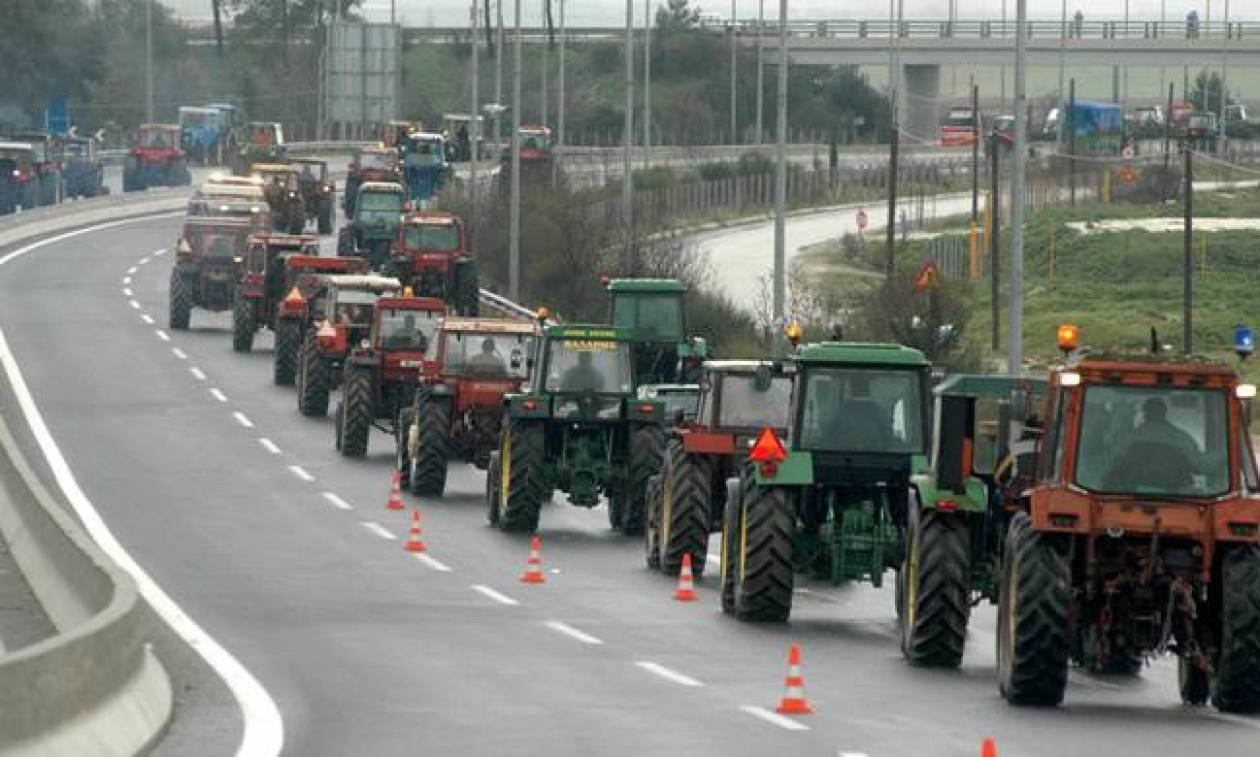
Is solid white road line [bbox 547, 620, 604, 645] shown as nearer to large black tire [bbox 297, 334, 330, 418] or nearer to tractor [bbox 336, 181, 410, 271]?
large black tire [bbox 297, 334, 330, 418]

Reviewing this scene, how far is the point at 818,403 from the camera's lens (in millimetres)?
27672

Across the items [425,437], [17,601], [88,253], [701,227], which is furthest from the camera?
[701,227]

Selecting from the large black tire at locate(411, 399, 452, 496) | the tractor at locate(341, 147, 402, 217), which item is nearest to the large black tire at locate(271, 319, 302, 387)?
the large black tire at locate(411, 399, 452, 496)

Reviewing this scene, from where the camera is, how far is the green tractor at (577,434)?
3594 cm

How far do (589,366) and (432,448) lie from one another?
12.2ft

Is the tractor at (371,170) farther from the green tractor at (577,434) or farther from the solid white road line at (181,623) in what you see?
the green tractor at (577,434)

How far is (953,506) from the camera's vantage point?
79.0ft

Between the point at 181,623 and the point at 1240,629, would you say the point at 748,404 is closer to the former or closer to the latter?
the point at 181,623

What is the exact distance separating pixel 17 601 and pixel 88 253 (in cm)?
6245

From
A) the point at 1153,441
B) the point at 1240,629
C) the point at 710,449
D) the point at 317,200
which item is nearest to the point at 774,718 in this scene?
the point at 1240,629

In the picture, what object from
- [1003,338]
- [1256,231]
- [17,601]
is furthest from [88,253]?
[17,601]

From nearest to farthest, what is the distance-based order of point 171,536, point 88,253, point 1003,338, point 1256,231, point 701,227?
point 171,536, point 1003,338, point 88,253, point 1256,231, point 701,227

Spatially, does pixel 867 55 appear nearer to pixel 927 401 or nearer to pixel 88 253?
pixel 88 253

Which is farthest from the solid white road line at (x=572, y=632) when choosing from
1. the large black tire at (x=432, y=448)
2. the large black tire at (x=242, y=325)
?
the large black tire at (x=242, y=325)
